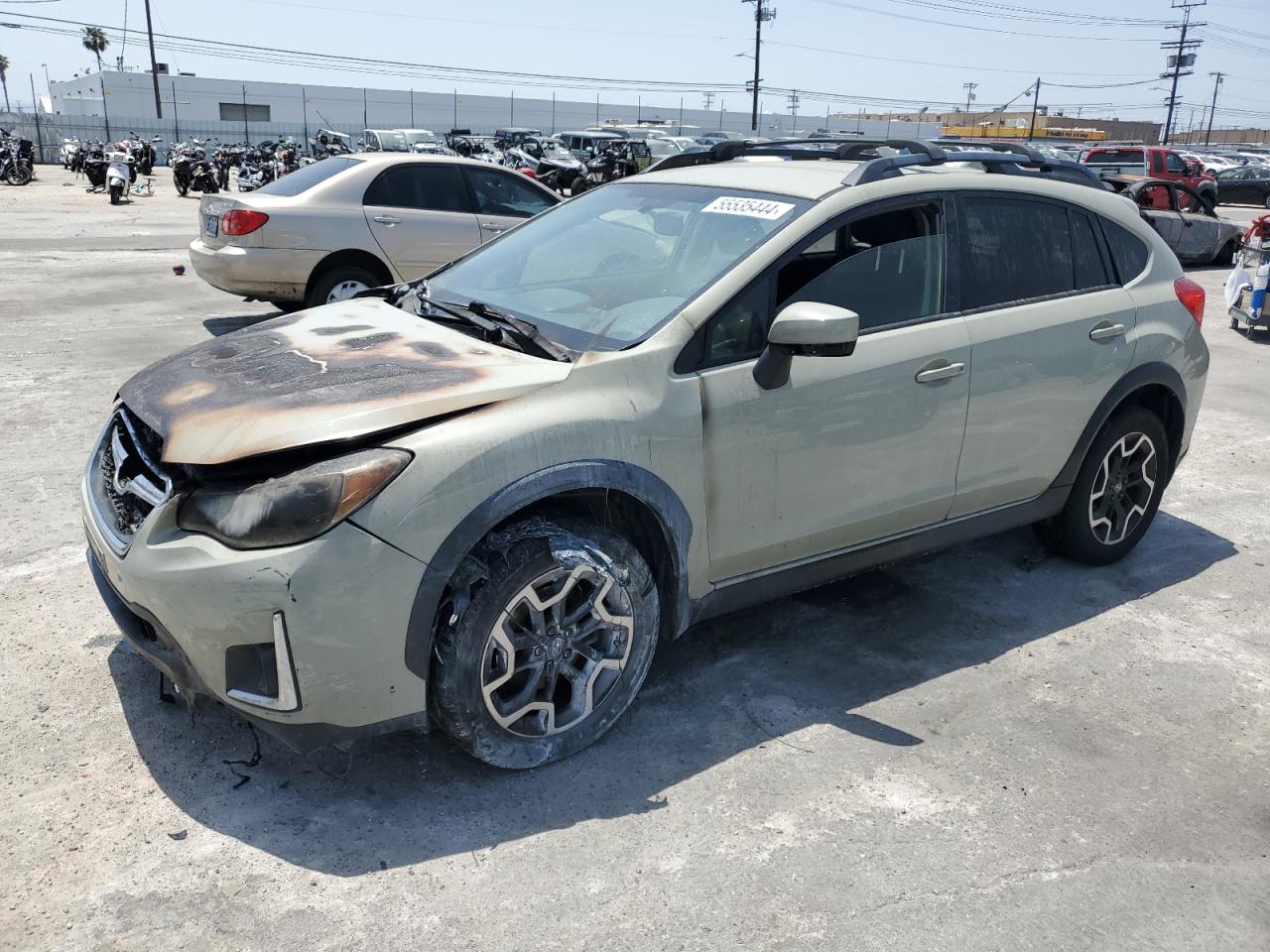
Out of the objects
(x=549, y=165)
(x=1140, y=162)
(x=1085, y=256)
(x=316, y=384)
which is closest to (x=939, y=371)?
(x=1085, y=256)

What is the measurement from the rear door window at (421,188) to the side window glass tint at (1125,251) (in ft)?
21.0

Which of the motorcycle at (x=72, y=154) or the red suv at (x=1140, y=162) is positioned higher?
the red suv at (x=1140, y=162)

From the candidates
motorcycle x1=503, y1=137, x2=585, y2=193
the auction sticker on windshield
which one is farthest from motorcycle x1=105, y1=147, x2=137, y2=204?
the auction sticker on windshield

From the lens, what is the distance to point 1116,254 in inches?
177

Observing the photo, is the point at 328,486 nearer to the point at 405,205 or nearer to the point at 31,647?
the point at 31,647

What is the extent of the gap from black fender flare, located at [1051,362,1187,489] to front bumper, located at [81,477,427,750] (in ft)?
9.65

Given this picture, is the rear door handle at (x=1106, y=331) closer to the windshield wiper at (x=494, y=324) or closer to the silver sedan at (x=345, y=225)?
the windshield wiper at (x=494, y=324)

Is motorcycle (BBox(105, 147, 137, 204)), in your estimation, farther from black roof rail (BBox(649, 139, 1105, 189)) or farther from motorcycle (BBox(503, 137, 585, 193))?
black roof rail (BBox(649, 139, 1105, 189))

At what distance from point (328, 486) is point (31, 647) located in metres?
1.87

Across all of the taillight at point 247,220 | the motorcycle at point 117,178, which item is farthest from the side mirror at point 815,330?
the motorcycle at point 117,178

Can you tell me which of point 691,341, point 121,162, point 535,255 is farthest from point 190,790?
point 121,162

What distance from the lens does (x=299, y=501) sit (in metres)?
2.61

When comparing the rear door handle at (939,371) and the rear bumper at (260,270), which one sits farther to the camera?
the rear bumper at (260,270)

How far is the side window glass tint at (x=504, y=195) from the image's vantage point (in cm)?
969
